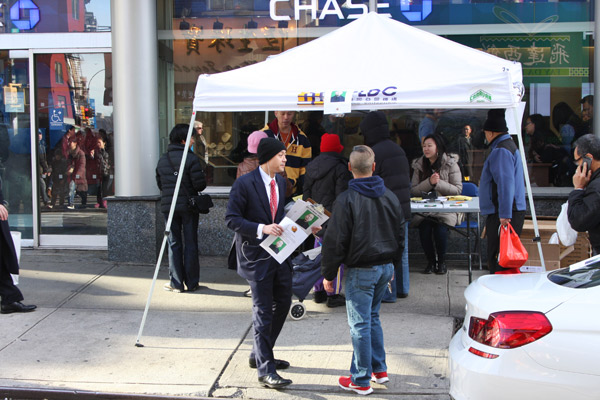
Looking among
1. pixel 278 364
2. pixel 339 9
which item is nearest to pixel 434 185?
pixel 339 9

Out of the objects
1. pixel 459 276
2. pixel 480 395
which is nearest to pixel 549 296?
pixel 480 395

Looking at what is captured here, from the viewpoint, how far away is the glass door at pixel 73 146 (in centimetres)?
958

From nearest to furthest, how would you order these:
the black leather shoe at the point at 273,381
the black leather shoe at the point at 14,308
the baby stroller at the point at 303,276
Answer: the black leather shoe at the point at 273,381 < the baby stroller at the point at 303,276 < the black leather shoe at the point at 14,308

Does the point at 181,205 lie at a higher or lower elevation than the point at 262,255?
higher

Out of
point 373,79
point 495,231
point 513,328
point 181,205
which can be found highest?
point 373,79

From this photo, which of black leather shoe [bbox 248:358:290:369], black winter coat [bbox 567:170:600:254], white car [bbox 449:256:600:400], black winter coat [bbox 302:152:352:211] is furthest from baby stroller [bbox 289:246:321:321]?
white car [bbox 449:256:600:400]

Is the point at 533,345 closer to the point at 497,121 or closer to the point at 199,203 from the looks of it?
the point at 497,121

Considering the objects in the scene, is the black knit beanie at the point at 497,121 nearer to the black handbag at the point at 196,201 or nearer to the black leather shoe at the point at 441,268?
the black leather shoe at the point at 441,268

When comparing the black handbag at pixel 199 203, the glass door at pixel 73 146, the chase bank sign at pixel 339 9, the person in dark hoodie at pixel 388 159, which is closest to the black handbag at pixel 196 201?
the black handbag at pixel 199 203

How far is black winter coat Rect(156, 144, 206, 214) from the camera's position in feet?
23.9

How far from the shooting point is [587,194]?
4801 mm

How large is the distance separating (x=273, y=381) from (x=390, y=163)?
264 cm

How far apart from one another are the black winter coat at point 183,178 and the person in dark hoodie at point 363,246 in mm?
2992

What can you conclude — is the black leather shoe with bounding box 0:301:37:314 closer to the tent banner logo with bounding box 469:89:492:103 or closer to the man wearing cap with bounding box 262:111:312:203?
the man wearing cap with bounding box 262:111:312:203
